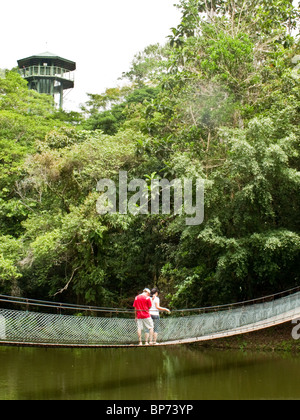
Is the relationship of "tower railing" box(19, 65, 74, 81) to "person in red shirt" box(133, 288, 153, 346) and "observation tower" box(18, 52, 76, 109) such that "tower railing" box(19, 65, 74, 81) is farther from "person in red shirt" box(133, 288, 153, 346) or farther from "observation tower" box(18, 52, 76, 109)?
"person in red shirt" box(133, 288, 153, 346)

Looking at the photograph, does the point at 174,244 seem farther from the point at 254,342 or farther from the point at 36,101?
the point at 36,101

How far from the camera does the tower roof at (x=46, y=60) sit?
33531 mm

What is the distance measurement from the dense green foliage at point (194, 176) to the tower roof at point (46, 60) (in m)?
19.4

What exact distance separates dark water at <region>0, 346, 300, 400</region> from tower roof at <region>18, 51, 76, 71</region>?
26.3 meters

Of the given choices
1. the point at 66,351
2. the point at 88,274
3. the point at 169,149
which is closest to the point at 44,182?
the point at 88,274

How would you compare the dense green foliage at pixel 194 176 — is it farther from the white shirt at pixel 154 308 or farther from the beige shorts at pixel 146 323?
the beige shorts at pixel 146 323

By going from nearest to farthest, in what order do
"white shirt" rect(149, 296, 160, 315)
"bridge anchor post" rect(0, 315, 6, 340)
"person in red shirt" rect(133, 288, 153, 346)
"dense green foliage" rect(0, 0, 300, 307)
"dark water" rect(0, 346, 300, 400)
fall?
"bridge anchor post" rect(0, 315, 6, 340), "dark water" rect(0, 346, 300, 400), "person in red shirt" rect(133, 288, 153, 346), "white shirt" rect(149, 296, 160, 315), "dense green foliage" rect(0, 0, 300, 307)

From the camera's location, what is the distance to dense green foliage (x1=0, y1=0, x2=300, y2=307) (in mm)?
10250

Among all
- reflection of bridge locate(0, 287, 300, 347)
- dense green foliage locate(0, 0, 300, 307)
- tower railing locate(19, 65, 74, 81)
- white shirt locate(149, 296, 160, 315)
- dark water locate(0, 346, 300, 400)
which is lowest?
dark water locate(0, 346, 300, 400)

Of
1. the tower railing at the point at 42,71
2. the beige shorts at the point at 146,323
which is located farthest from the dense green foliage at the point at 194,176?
the tower railing at the point at 42,71

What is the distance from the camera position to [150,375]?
868 cm

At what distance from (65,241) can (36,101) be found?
9.37 metres

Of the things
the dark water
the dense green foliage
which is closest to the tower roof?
the dense green foliage

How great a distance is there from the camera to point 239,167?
984 centimetres
